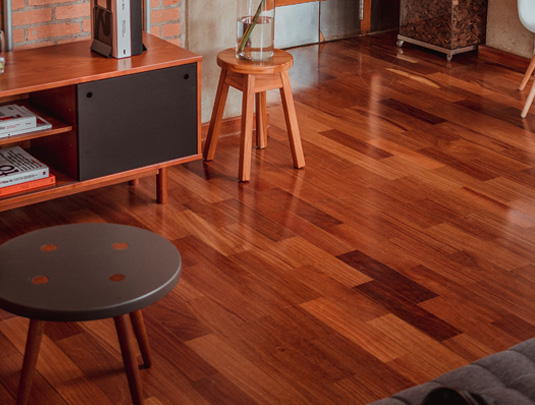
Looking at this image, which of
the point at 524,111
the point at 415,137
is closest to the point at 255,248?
the point at 415,137

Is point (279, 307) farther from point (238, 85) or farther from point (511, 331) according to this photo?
point (238, 85)

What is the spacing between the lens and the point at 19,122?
9.49 feet

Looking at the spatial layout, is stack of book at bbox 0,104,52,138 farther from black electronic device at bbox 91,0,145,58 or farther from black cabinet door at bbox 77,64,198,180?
black electronic device at bbox 91,0,145,58

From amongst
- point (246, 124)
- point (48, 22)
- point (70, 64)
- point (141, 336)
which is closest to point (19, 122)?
point (70, 64)

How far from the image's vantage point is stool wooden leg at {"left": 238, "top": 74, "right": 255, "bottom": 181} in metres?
3.38

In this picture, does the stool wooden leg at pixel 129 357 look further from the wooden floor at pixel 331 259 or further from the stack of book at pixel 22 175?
the stack of book at pixel 22 175

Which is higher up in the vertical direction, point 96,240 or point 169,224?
point 96,240

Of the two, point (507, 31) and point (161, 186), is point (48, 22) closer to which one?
point (161, 186)

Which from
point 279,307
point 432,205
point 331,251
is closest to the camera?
point 279,307

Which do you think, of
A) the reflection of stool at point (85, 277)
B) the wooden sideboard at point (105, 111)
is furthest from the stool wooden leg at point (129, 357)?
the wooden sideboard at point (105, 111)

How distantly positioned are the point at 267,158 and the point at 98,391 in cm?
173

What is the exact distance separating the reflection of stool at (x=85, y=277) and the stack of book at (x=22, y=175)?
85 cm

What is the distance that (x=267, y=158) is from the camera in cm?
373

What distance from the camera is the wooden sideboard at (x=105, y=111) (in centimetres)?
291
